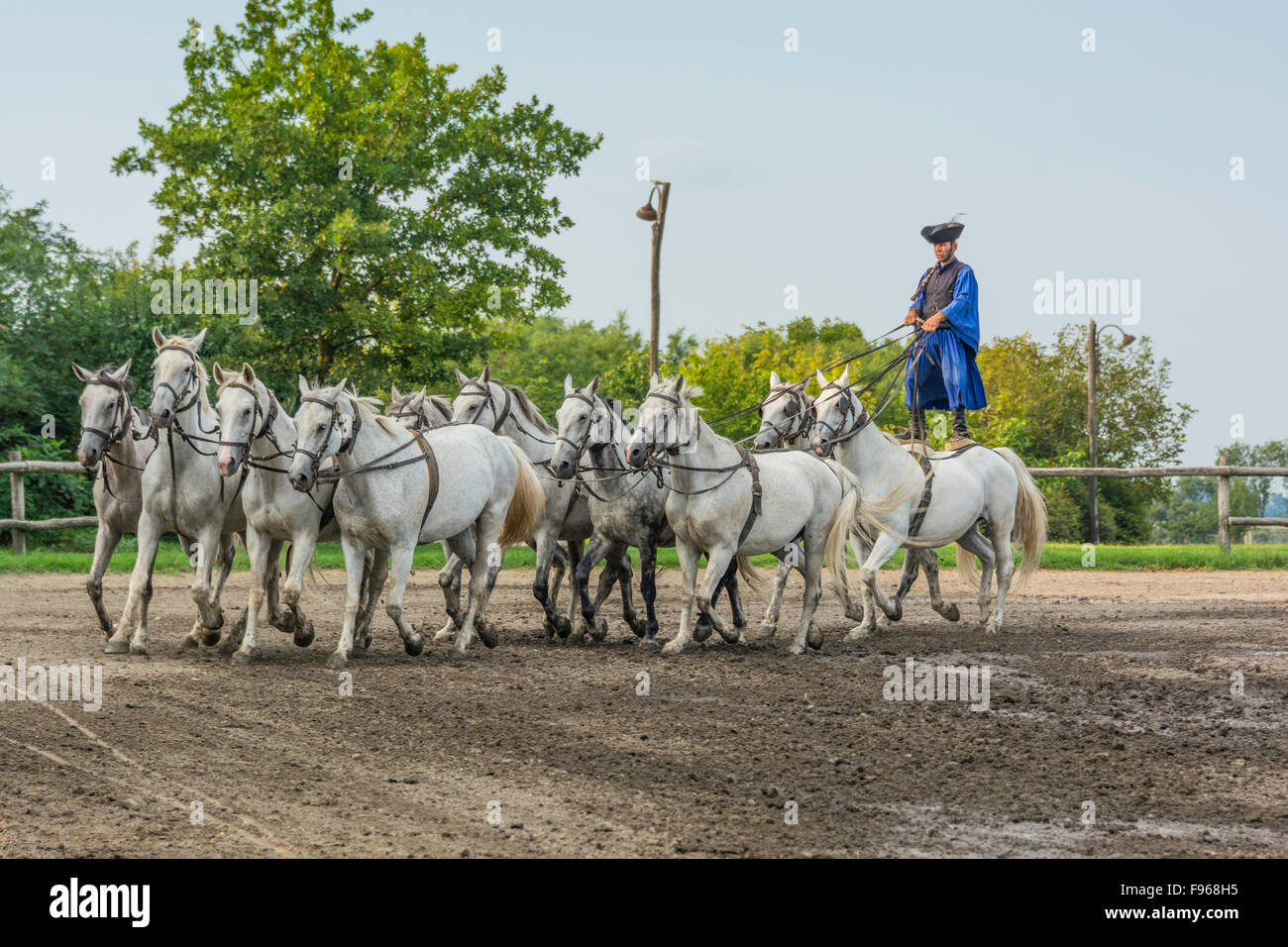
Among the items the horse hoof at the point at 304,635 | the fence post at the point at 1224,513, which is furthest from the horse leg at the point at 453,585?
the fence post at the point at 1224,513

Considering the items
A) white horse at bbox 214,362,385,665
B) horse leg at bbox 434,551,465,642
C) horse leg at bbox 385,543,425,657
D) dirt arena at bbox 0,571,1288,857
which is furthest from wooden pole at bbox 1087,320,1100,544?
white horse at bbox 214,362,385,665

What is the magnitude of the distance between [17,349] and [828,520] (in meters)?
18.8

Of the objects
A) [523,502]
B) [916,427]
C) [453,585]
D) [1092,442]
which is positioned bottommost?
[453,585]

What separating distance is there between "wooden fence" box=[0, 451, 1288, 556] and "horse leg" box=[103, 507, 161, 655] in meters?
7.96

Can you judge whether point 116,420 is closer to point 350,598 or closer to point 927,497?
point 350,598

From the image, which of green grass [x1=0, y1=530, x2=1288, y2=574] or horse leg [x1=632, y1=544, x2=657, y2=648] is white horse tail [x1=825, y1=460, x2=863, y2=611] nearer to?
horse leg [x1=632, y1=544, x2=657, y2=648]

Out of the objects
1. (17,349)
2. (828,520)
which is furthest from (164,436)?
(17,349)

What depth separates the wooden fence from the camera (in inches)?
736

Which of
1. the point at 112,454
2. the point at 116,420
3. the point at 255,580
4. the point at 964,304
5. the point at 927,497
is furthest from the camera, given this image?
the point at 964,304

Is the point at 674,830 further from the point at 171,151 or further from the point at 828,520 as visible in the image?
the point at 171,151

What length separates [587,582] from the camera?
1045cm

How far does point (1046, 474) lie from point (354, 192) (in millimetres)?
14193

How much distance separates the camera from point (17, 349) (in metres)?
23.6

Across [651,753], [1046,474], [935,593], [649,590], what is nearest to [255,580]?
[649,590]
